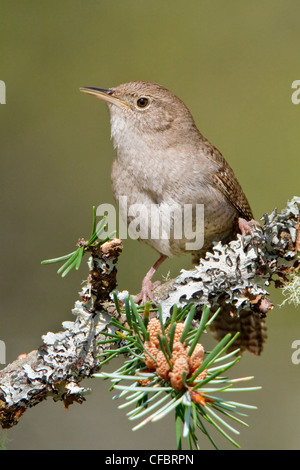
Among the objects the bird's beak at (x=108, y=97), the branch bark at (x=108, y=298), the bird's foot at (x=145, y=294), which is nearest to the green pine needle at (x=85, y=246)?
the branch bark at (x=108, y=298)

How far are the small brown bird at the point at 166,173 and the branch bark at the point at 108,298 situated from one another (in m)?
0.54

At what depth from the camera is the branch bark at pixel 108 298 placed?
6.53 ft

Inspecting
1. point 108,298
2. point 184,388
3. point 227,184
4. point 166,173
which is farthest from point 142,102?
point 184,388

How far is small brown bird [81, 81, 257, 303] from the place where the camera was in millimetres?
2842

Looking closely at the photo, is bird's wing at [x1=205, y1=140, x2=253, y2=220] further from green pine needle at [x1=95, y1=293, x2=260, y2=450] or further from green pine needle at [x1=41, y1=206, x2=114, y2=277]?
green pine needle at [x1=95, y1=293, x2=260, y2=450]

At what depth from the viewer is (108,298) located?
199cm

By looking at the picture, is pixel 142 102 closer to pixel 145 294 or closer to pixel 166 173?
pixel 166 173

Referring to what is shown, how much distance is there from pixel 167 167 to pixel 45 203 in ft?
4.64

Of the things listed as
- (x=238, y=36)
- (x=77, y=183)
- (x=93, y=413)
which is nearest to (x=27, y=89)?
(x=77, y=183)

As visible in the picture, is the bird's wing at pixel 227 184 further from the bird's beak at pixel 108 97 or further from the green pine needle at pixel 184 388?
the green pine needle at pixel 184 388

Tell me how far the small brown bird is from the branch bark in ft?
1.78

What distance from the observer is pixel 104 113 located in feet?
13.7

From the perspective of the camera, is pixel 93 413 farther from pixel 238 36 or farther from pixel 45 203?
pixel 238 36

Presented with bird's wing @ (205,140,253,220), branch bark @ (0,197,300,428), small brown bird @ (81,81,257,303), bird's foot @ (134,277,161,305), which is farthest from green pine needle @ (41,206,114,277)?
bird's wing @ (205,140,253,220)
